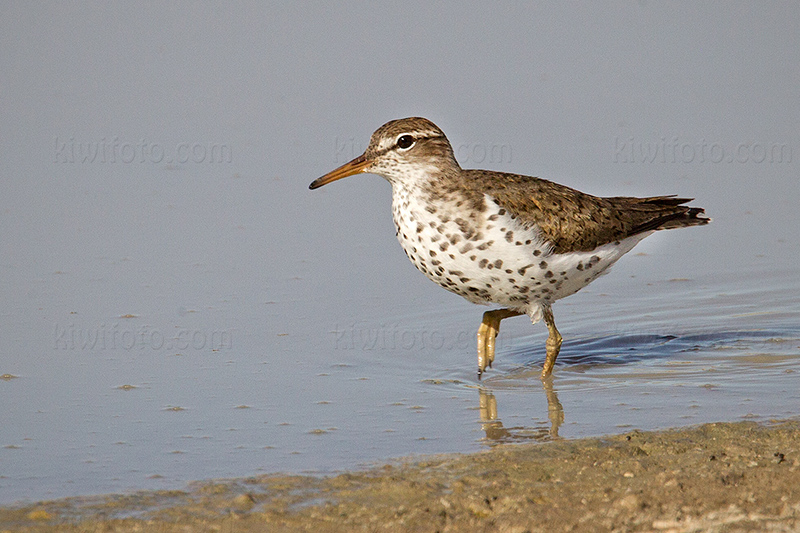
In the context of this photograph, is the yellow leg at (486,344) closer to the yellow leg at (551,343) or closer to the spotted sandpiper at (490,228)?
the spotted sandpiper at (490,228)

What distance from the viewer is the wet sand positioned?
498 centimetres

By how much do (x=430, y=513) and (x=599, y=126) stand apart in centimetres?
947

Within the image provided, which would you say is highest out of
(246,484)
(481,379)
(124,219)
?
(124,219)

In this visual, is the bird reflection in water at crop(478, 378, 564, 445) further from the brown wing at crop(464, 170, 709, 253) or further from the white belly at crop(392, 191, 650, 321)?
the brown wing at crop(464, 170, 709, 253)

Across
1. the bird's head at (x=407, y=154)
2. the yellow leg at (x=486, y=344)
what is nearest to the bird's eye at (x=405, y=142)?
the bird's head at (x=407, y=154)

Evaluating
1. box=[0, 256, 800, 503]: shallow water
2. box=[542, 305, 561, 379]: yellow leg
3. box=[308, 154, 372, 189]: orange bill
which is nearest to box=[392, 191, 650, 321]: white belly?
box=[542, 305, 561, 379]: yellow leg

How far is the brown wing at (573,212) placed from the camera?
7.86m

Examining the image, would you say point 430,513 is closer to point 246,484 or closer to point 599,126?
point 246,484

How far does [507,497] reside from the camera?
5.30m

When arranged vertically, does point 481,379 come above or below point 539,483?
above

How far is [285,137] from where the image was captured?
13242 millimetres

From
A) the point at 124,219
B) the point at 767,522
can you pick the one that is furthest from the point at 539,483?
the point at 124,219

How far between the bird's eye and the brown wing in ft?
1.64

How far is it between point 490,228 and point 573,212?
991mm
